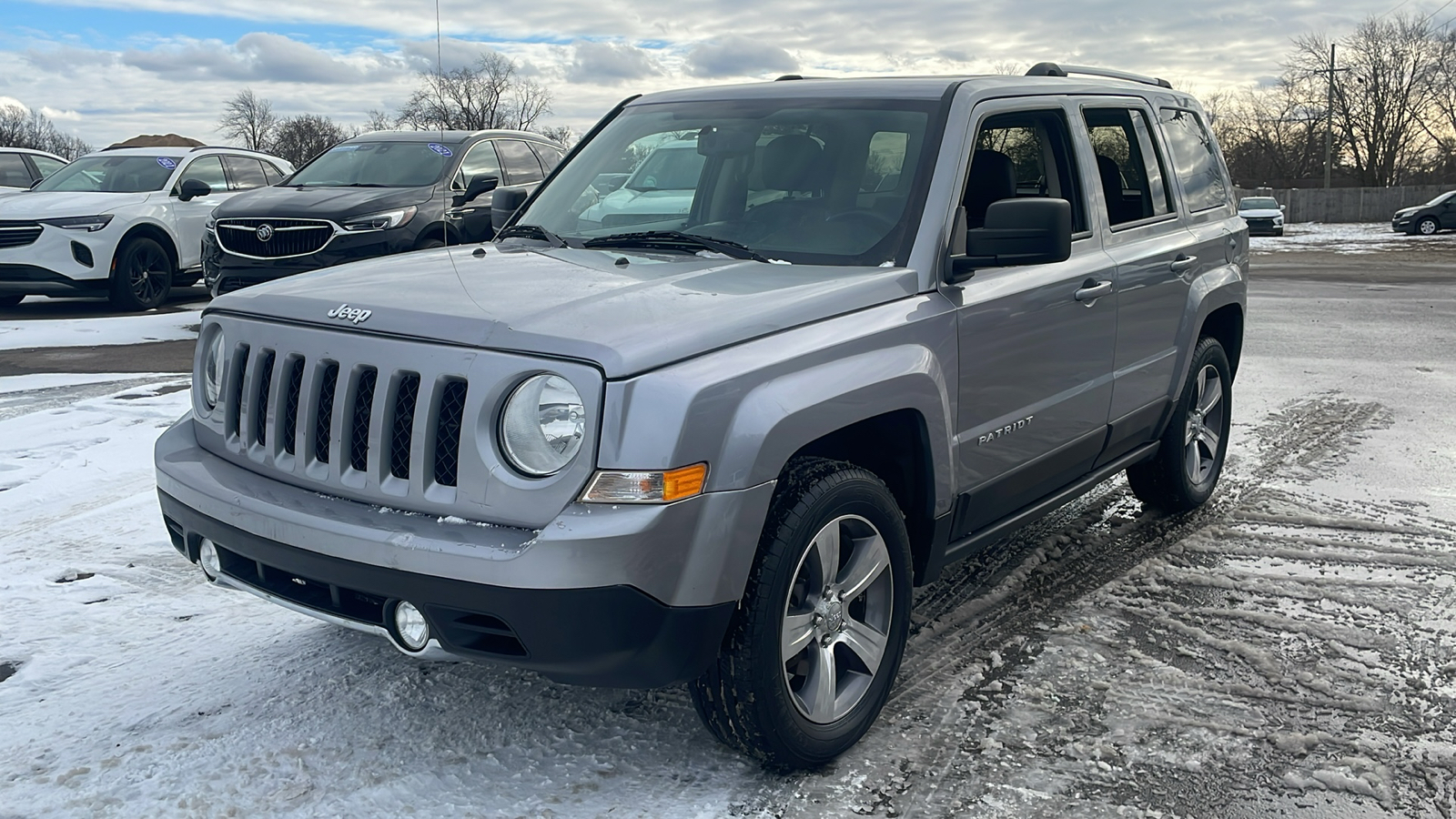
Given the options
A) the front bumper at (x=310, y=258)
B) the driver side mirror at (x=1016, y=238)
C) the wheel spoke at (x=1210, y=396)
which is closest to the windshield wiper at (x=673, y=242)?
the driver side mirror at (x=1016, y=238)

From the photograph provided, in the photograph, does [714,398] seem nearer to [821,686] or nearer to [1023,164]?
[821,686]

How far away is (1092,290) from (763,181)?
1212 millimetres

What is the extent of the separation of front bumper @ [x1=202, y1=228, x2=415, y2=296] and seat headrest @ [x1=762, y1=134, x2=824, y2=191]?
6.92 metres

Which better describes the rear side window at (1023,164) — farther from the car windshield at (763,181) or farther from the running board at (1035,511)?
the running board at (1035,511)

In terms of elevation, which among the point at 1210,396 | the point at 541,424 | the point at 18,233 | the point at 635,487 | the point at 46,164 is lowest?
the point at 1210,396

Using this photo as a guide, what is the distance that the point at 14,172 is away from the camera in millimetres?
16203

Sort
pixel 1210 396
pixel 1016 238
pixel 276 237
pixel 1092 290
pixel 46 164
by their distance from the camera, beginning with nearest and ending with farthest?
pixel 1016 238 < pixel 1092 290 < pixel 1210 396 < pixel 276 237 < pixel 46 164

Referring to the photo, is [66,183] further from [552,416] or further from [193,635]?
[552,416]

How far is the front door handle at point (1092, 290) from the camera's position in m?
4.23

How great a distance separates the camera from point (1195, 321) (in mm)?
5219

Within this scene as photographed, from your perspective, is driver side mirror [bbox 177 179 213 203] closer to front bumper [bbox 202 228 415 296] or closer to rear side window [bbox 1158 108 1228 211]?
front bumper [bbox 202 228 415 296]

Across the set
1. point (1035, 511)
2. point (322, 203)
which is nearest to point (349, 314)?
point (1035, 511)

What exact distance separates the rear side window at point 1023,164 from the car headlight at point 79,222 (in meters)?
11.0

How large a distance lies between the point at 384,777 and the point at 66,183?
42.7ft
